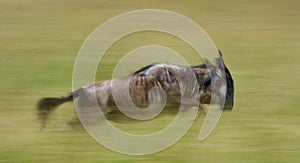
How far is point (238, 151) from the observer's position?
12.0ft

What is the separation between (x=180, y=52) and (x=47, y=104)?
1.38 metres

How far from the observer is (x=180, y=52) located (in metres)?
5.25

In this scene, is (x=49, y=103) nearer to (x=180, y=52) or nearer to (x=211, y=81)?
(x=211, y=81)

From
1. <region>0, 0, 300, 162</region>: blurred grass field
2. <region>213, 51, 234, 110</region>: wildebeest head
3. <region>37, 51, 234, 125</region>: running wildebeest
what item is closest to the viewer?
<region>0, 0, 300, 162</region>: blurred grass field

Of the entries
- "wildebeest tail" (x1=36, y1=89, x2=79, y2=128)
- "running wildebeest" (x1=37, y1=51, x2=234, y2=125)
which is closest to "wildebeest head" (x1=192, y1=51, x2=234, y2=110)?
"running wildebeest" (x1=37, y1=51, x2=234, y2=125)

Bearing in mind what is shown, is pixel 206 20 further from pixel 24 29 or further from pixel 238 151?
pixel 238 151

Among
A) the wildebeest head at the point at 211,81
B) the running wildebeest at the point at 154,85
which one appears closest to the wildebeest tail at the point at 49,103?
the running wildebeest at the point at 154,85

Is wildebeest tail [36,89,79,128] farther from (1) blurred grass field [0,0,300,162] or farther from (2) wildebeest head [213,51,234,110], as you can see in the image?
(2) wildebeest head [213,51,234,110]

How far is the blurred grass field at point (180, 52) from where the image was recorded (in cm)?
366

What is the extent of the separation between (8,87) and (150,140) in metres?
1.17

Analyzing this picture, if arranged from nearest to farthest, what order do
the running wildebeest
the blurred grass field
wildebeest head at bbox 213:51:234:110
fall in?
1. the blurred grass field
2. the running wildebeest
3. wildebeest head at bbox 213:51:234:110

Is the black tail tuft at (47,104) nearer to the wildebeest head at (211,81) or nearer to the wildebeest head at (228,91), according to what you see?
the wildebeest head at (211,81)

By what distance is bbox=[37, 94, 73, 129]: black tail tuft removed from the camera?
159 inches

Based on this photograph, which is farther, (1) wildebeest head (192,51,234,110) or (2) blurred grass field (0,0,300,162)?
(1) wildebeest head (192,51,234,110)
